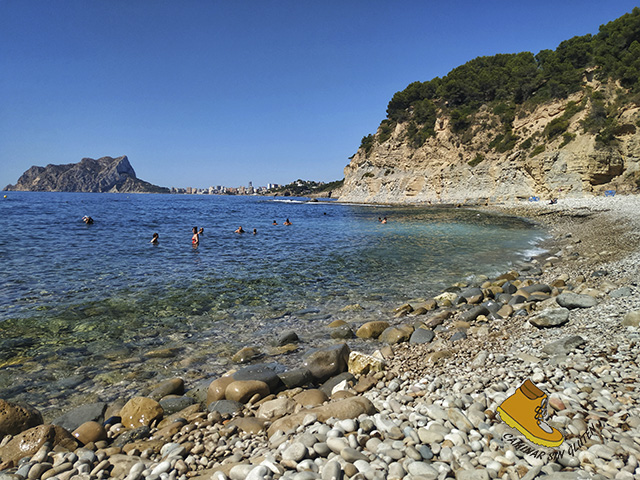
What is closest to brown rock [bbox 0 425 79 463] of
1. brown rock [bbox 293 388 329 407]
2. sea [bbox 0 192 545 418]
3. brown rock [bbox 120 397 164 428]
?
brown rock [bbox 120 397 164 428]

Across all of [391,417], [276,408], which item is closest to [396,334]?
[276,408]

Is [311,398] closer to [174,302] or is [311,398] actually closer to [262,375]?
[262,375]

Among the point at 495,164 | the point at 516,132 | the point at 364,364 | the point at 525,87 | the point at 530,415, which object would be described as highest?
the point at 525,87

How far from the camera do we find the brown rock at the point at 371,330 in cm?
723

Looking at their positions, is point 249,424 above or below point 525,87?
below

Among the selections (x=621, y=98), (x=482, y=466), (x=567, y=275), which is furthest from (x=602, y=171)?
(x=482, y=466)

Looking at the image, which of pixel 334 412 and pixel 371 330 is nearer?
pixel 334 412

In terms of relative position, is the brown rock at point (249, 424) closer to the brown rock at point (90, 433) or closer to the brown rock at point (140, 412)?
the brown rock at point (140, 412)

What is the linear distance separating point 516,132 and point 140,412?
237 ft

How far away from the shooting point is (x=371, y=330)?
23.8 feet

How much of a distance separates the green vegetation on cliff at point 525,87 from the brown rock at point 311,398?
53239mm

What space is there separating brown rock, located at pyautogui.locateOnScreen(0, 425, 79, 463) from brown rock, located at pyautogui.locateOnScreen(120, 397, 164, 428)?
573 mm

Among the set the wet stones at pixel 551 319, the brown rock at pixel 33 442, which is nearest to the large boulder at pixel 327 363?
the brown rock at pixel 33 442

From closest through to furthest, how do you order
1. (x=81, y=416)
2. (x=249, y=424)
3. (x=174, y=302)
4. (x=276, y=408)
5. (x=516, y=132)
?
1. (x=249, y=424)
2. (x=276, y=408)
3. (x=81, y=416)
4. (x=174, y=302)
5. (x=516, y=132)
